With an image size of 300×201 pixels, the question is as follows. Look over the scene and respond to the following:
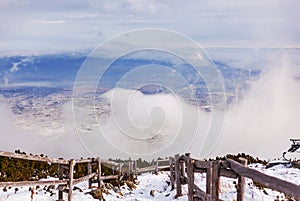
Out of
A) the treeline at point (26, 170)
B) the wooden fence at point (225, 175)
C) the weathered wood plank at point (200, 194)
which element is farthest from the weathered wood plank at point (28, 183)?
the weathered wood plank at point (200, 194)

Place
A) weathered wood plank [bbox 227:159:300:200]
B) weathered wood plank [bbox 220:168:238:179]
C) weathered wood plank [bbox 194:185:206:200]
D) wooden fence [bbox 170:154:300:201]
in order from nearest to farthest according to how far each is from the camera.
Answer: weathered wood plank [bbox 227:159:300:200] → wooden fence [bbox 170:154:300:201] → weathered wood plank [bbox 220:168:238:179] → weathered wood plank [bbox 194:185:206:200]

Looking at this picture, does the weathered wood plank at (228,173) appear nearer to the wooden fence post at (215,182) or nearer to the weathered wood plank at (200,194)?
the wooden fence post at (215,182)

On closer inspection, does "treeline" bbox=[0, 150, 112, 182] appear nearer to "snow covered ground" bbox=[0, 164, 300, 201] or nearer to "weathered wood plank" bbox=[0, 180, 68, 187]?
"snow covered ground" bbox=[0, 164, 300, 201]

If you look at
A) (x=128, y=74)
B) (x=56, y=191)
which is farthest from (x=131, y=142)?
(x=56, y=191)

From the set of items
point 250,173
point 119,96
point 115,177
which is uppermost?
point 119,96

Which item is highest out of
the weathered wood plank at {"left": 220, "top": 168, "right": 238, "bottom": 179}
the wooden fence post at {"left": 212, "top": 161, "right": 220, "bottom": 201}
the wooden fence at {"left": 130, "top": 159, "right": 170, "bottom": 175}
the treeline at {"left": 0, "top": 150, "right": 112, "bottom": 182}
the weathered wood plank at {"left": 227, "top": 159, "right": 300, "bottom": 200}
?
the weathered wood plank at {"left": 227, "top": 159, "right": 300, "bottom": 200}

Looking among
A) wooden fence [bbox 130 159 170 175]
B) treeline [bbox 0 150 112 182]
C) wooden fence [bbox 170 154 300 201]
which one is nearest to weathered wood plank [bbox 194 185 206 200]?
wooden fence [bbox 170 154 300 201]

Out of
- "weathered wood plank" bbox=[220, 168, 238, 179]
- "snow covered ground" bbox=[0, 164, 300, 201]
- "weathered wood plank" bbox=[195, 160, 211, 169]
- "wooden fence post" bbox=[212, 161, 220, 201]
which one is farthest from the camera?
"snow covered ground" bbox=[0, 164, 300, 201]

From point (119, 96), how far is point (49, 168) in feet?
22.6

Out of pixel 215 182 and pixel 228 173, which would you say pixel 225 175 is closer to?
pixel 228 173

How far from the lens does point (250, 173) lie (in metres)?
7.30

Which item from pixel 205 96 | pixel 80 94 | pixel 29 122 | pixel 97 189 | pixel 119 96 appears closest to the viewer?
pixel 97 189

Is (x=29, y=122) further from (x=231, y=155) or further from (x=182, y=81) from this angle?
(x=231, y=155)

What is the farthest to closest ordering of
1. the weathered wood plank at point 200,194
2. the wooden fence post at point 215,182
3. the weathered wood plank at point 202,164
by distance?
the weathered wood plank at point 200,194 → the weathered wood plank at point 202,164 → the wooden fence post at point 215,182
